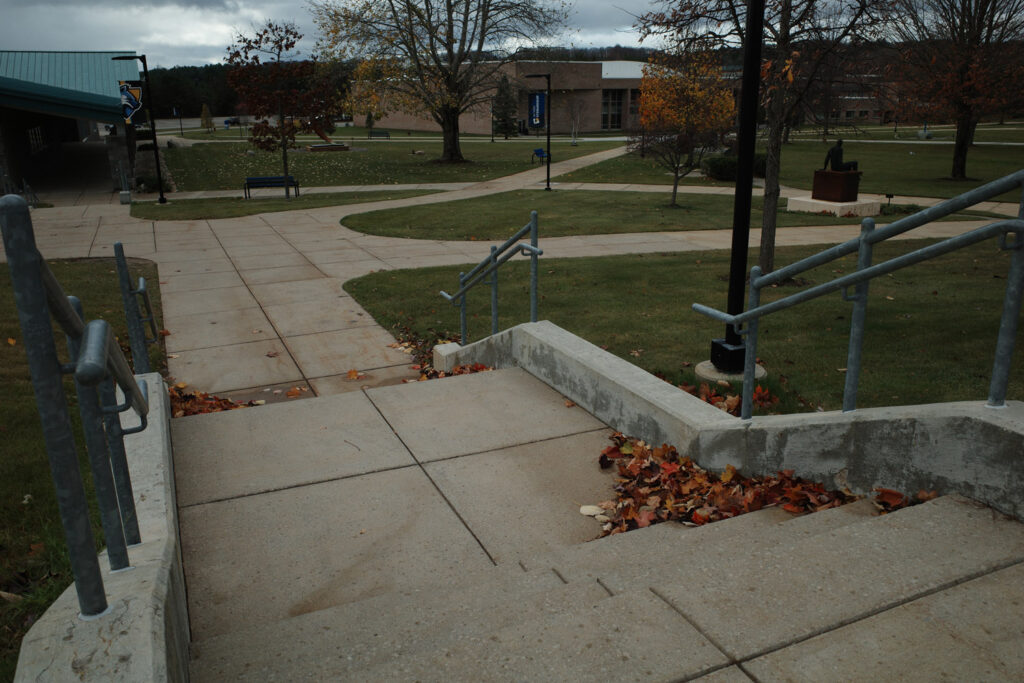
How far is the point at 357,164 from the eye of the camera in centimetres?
3734

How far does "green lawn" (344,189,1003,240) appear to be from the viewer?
55.6 ft

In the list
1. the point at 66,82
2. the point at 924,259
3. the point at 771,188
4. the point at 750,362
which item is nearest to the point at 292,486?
the point at 750,362

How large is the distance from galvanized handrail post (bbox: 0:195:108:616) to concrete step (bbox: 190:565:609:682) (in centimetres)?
88

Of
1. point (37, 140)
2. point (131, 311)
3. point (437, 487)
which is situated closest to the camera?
point (437, 487)

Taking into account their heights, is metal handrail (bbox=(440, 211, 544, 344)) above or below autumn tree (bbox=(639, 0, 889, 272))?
below

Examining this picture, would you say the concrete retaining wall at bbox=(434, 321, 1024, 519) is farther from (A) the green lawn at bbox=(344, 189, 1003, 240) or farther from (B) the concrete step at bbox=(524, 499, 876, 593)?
(A) the green lawn at bbox=(344, 189, 1003, 240)

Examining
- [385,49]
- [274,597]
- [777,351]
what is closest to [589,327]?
[777,351]

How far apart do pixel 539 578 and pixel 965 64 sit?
31.3 meters

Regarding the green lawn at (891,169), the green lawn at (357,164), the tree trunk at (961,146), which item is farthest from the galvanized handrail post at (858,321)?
the tree trunk at (961,146)

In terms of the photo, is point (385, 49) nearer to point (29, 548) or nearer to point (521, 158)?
point (521, 158)

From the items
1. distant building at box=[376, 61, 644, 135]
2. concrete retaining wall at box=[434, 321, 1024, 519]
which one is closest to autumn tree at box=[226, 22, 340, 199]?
concrete retaining wall at box=[434, 321, 1024, 519]

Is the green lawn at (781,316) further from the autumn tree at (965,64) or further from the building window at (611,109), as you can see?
the building window at (611,109)

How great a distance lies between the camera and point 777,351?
7.31 m

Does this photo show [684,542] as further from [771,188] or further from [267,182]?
[267,182]
